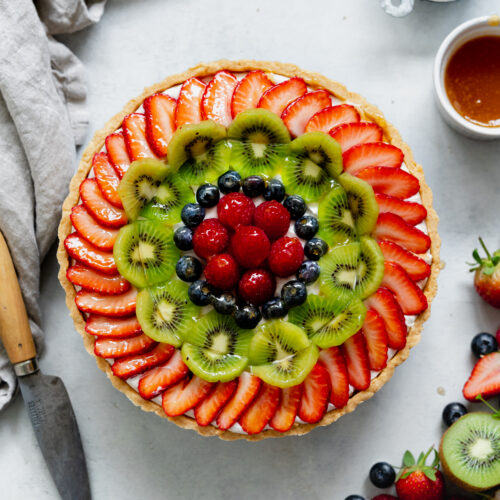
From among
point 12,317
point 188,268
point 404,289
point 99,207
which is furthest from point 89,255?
point 404,289

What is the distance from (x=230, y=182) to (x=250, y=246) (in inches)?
15.2

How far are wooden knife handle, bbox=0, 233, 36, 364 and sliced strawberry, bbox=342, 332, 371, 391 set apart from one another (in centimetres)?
174

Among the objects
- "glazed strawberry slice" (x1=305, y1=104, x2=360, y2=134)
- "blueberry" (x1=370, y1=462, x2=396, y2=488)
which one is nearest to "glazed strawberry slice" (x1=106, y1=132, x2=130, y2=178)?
"glazed strawberry slice" (x1=305, y1=104, x2=360, y2=134)

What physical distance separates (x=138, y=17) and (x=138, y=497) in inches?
113

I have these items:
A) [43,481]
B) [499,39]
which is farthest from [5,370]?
[499,39]

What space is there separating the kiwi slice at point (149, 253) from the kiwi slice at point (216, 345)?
11.8 inches

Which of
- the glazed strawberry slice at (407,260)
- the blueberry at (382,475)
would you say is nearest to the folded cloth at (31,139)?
the glazed strawberry slice at (407,260)

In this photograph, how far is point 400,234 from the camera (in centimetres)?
330

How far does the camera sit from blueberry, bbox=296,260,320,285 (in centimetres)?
313

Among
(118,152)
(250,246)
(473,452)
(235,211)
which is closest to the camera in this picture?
(250,246)

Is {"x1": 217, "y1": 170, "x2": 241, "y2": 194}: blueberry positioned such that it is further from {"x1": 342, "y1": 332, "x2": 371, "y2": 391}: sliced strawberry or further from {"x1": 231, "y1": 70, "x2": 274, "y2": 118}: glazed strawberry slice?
{"x1": 342, "y1": 332, "x2": 371, "y2": 391}: sliced strawberry

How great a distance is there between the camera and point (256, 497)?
3.93 meters

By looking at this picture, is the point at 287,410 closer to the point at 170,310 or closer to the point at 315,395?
the point at 315,395

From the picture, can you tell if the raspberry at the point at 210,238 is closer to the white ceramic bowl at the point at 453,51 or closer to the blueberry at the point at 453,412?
the white ceramic bowl at the point at 453,51
